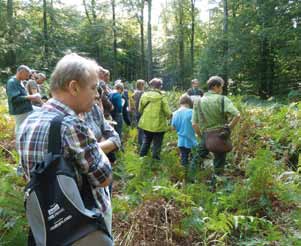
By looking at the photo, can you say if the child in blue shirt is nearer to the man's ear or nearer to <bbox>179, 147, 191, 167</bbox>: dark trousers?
<bbox>179, 147, 191, 167</bbox>: dark trousers

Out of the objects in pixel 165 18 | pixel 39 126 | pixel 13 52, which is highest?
pixel 165 18

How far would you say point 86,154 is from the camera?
1670 millimetres

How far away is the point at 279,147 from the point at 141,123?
3117mm

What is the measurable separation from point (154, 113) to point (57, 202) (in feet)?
16.9

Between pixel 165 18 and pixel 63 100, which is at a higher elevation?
pixel 165 18

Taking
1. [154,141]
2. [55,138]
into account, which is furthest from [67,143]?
[154,141]

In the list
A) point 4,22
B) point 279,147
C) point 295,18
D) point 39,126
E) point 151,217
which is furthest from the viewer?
point 4,22

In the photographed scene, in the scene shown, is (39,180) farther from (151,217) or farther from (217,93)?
(217,93)

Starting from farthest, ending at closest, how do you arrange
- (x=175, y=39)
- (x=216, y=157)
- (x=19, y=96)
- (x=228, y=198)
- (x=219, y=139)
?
(x=175, y=39)
(x=19, y=96)
(x=216, y=157)
(x=219, y=139)
(x=228, y=198)

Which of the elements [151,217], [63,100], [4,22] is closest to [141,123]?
[151,217]

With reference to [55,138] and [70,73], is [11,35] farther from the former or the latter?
[55,138]

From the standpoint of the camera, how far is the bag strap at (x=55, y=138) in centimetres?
162

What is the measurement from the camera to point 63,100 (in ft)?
5.75

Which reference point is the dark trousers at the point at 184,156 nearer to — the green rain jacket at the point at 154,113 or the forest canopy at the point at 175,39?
the green rain jacket at the point at 154,113
